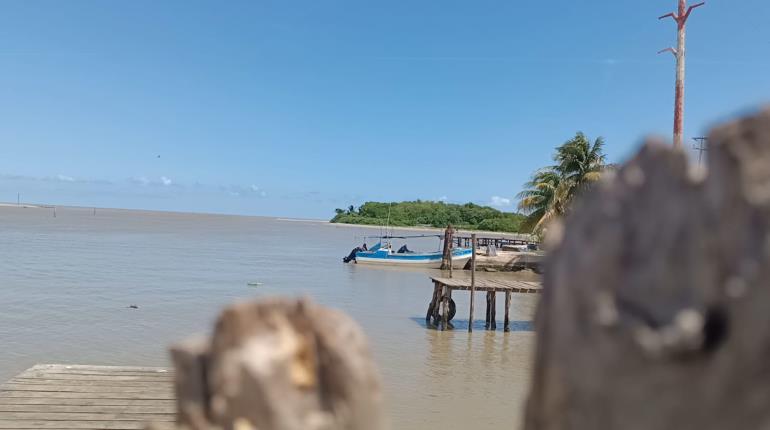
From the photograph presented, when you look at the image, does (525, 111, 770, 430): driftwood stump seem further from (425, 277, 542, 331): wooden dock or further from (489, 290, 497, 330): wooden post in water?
(489, 290, 497, 330): wooden post in water

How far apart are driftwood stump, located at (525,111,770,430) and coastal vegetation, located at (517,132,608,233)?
3128cm

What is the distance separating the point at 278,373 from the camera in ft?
4.67

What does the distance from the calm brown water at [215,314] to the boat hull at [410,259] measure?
4165mm

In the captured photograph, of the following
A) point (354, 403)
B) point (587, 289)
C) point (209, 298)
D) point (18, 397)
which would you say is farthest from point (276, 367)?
point (209, 298)

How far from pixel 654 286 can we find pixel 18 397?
8533 millimetres

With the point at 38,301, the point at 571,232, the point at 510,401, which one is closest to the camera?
the point at 571,232

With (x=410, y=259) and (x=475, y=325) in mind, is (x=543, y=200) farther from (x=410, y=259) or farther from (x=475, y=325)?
(x=475, y=325)

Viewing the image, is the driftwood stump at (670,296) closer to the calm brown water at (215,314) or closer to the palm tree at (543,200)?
the calm brown water at (215,314)

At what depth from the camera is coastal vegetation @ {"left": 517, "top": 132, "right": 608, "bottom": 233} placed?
31703 millimetres

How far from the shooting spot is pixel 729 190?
1131 mm

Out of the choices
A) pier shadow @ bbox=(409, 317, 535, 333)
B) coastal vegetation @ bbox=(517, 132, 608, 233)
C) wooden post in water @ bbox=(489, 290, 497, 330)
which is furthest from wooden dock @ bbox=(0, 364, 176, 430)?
coastal vegetation @ bbox=(517, 132, 608, 233)

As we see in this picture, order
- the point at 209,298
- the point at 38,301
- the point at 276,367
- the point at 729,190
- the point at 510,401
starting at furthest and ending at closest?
the point at 209,298
the point at 38,301
the point at 510,401
the point at 276,367
the point at 729,190

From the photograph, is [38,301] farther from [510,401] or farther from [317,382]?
[317,382]

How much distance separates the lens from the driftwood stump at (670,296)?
1.08 m
